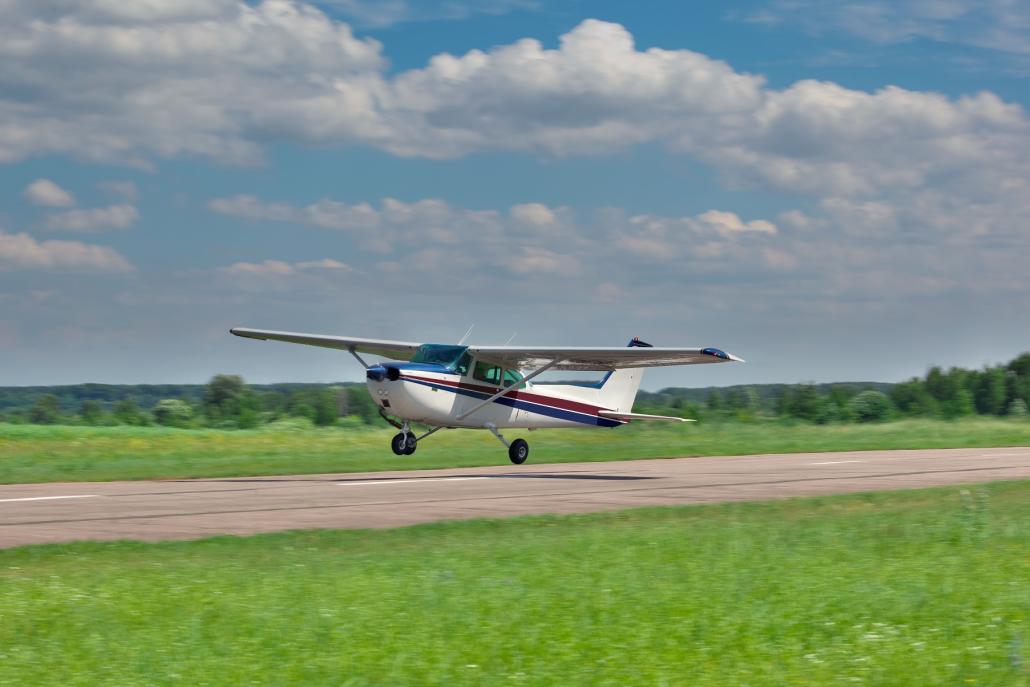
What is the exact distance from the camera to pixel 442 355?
105 feet

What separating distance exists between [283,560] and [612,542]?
10.6 feet

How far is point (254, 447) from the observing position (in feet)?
130

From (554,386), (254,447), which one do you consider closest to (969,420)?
(554,386)

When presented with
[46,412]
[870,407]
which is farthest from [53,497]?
[870,407]

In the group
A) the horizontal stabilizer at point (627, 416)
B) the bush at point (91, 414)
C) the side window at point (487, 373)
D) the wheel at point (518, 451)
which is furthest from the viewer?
the bush at point (91, 414)

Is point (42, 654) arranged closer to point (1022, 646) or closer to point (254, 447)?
point (1022, 646)

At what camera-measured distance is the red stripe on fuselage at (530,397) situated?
1236 inches

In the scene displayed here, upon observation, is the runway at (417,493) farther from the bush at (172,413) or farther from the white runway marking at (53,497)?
the bush at (172,413)

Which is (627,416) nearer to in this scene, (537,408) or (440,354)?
(537,408)

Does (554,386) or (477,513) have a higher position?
(554,386)

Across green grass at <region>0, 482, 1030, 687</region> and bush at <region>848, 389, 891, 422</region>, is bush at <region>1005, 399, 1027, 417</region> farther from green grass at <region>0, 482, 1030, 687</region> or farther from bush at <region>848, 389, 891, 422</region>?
green grass at <region>0, 482, 1030, 687</region>

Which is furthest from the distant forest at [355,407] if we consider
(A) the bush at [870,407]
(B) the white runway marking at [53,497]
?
(B) the white runway marking at [53,497]

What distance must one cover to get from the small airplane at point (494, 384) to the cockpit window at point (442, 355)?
0.09 feet

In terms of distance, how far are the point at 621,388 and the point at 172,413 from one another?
25549 millimetres
